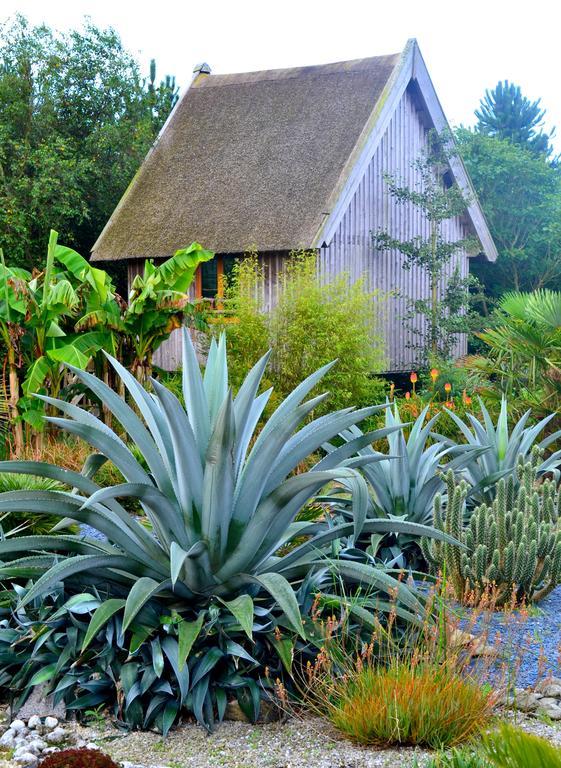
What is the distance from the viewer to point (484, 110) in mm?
38781

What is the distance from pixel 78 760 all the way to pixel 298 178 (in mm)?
16648

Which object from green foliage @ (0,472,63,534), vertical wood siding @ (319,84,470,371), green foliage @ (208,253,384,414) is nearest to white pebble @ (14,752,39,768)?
green foliage @ (0,472,63,534)

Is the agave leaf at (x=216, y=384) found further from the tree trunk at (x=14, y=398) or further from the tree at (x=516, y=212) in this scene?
the tree at (x=516, y=212)

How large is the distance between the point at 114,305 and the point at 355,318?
409cm

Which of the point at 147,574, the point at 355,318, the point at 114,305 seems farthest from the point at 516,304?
the point at 147,574

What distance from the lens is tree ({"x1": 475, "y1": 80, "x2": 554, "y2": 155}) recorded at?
3772 cm

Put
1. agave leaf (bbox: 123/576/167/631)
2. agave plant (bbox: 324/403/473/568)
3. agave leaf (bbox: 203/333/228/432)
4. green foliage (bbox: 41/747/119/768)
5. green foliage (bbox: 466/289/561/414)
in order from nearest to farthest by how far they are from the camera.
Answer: green foliage (bbox: 41/747/119/768) → agave leaf (bbox: 123/576/167/631) → agave leaf (bbox: 203/333/228/432) → agave plant (bbox: 324/403/473/568) → green foliage (bbox: 466/289/561/414)

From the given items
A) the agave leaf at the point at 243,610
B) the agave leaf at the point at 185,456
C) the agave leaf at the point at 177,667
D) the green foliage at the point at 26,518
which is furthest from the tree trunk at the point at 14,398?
the agave leaf at the point at 243,610

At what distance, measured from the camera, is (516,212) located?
33219 mm

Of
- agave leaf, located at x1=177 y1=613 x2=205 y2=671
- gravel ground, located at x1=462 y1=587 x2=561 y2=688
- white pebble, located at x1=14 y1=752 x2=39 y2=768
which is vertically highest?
agave leaf, located at x1=177 y1=613 x2=205 y2=671

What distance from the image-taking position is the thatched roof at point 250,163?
1878 cm

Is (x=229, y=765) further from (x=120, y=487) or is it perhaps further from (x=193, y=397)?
(x=193, y=397)

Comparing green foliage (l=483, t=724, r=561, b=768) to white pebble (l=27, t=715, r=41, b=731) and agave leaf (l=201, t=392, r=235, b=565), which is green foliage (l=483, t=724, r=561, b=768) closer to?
agave leaf (l=201, t=392, r=235, b=565)

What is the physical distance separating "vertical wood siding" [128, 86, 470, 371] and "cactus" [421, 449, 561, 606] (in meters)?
12.5
